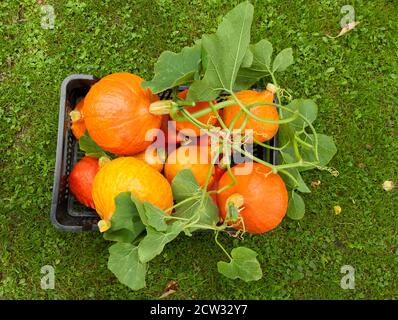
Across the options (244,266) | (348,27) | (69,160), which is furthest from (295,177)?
(348,27)

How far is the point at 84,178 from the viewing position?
4.99 ft

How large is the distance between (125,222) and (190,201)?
0.64 ft

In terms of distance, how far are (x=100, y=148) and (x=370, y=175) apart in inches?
45.5

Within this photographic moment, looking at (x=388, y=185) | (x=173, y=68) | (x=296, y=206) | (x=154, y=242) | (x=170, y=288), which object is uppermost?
(x=173, y=68)

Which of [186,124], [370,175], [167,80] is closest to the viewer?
[167,80]

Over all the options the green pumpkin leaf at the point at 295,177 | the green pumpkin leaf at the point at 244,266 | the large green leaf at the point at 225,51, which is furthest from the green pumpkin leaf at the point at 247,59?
the green pumpkin leaf at the point at 244,266

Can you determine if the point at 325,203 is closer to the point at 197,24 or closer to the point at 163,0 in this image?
the point at 197,24

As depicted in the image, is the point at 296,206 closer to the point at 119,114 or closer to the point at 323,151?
the point at 323,151

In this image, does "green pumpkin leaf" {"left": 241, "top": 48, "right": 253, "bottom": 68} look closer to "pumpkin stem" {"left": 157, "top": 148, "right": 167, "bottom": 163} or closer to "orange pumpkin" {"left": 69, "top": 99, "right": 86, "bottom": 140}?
"pumpkin stem" {"left": 157, "top": 148, "right": 167, "bottom": 163}

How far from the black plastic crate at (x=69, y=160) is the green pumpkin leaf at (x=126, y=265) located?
0.23 m

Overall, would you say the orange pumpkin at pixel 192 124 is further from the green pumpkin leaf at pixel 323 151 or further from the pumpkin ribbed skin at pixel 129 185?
the green pumpkin leaf at pixel 323 151

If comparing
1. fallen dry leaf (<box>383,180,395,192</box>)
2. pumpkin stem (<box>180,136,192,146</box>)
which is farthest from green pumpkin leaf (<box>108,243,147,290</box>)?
fallen dry leaf (<box>383,180,395,192</box>)
